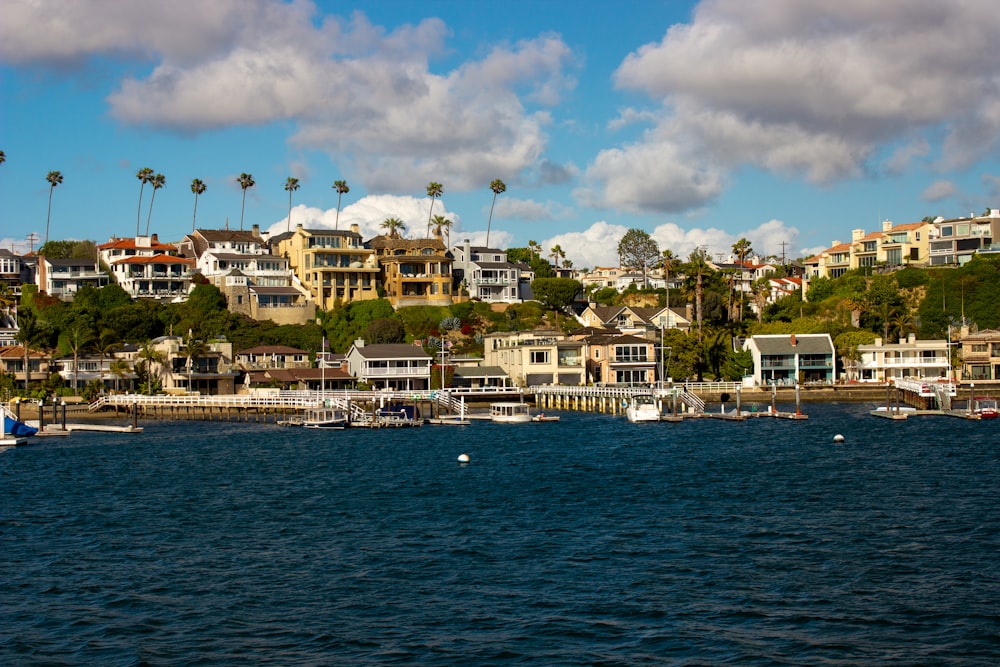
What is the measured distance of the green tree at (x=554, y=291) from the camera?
14138 cm

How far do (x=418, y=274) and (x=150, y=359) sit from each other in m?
43.4

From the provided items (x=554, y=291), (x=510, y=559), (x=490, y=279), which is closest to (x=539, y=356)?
(x=554, y=291)

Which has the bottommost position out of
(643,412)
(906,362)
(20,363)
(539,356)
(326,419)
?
(326,419)

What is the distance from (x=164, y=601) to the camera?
103 ft

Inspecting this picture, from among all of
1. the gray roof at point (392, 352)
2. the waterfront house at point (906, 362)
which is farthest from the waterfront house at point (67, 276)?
the waterfront house at point (906, 362)

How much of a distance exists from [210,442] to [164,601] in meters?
48.3

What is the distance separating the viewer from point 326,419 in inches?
3529

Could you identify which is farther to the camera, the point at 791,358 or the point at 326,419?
the point at 791,358

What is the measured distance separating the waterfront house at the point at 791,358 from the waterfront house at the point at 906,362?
14.5 feet

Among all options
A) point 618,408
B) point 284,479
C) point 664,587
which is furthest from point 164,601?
point 618,408

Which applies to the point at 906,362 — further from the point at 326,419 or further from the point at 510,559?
the point at 510,559

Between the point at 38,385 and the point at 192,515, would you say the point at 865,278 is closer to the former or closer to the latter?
the point at 38,385

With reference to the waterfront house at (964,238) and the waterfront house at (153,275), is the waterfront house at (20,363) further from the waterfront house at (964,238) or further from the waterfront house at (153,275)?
the waterfront house at (964,238)

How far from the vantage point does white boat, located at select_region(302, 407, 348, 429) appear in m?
89.1
